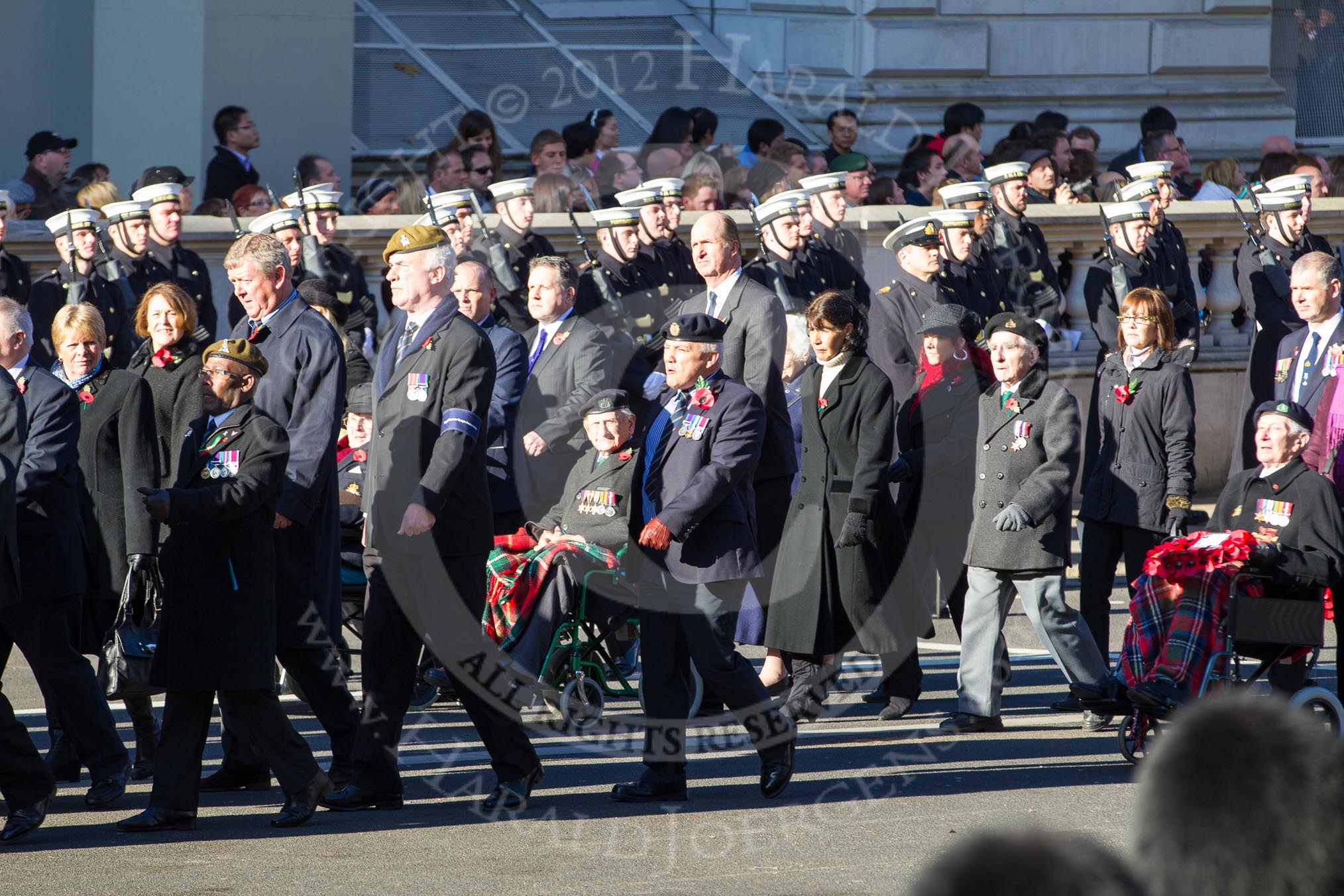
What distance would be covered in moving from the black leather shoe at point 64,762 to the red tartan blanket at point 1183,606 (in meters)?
3.80

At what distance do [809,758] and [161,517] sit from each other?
108 inches

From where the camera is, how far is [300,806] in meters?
6.31

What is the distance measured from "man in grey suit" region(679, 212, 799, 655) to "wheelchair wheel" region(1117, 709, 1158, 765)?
5.83 feet

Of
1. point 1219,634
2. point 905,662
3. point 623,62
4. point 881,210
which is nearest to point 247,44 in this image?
point 623,62

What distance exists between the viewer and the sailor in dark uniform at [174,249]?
10820 millimetres

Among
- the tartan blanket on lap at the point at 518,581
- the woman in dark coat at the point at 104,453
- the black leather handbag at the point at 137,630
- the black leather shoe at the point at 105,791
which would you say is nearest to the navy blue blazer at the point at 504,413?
the tartan blanket on lap at the point at 518,581

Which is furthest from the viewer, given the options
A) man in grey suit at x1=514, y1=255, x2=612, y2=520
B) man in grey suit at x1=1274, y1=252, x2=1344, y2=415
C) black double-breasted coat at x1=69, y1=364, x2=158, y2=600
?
man in grey suit at x1=1274, y1=252, x2=1344, y2=415

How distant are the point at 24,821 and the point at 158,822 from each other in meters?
0.40

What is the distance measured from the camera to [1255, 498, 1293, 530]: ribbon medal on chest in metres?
7.54

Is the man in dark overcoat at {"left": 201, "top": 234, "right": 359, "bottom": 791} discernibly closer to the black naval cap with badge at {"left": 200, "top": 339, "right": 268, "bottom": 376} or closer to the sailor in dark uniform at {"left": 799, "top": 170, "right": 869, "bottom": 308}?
the black naval cap with badge at {"left": 200, "top": 339, "right": 268, "bottom": 376}

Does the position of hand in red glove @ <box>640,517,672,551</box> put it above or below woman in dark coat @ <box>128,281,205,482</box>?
below

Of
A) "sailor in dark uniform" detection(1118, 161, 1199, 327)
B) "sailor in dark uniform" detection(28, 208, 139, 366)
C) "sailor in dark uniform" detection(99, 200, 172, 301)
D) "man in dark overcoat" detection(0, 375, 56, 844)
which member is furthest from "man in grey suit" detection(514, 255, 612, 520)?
"sailor in dark uniform" detection(1118, 161, 1199, 327)

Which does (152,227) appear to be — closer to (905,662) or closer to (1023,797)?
(905,662)

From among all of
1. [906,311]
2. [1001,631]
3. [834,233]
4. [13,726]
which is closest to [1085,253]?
[834,233]
